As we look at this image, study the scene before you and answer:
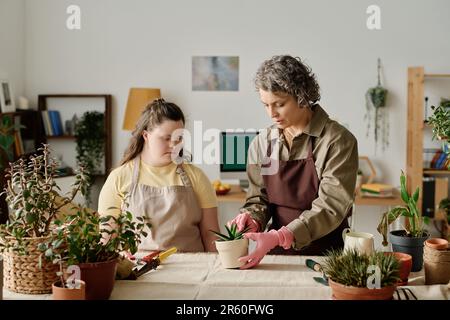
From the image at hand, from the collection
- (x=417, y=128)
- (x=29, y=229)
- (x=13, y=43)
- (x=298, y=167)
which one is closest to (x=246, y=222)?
(x=298, y=167)

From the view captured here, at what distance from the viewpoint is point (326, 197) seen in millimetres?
2225

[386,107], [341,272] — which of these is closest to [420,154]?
[386,107]

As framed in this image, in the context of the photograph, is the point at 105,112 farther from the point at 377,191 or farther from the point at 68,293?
the point at 68,293

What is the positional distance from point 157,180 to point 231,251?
2.17ft

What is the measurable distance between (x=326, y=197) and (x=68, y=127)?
11.7ft

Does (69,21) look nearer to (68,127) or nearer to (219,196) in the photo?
(68,127)

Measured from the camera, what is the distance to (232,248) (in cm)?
191

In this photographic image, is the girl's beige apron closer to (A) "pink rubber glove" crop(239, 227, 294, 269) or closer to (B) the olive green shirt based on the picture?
(B) the olive green shirt

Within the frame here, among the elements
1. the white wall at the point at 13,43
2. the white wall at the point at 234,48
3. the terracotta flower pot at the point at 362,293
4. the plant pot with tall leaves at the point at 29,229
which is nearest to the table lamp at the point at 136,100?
the white wall at the point at 234,48

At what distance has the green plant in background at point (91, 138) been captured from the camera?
5.21 metres

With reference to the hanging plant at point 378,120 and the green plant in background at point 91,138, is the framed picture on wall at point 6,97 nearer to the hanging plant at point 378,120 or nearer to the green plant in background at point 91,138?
the green plant in background at point 91,138

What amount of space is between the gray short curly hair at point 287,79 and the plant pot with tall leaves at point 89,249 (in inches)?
34.0

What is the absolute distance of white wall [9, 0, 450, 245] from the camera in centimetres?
500
